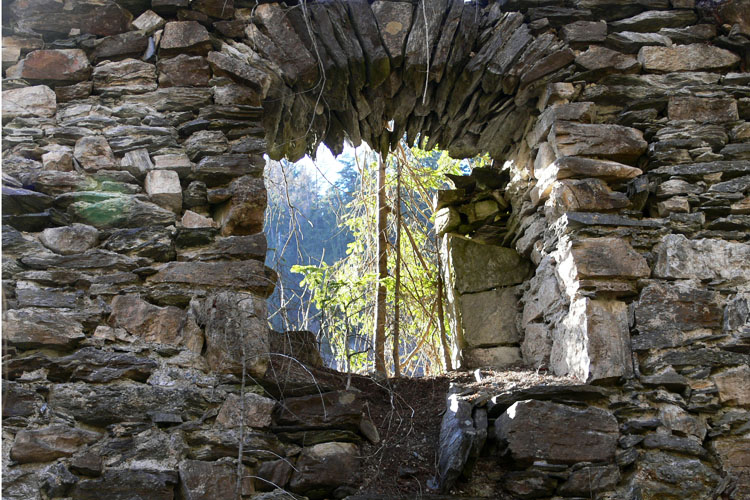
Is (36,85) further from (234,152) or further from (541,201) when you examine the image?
(541,201)

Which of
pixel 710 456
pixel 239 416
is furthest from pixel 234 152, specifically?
pixel 710 456

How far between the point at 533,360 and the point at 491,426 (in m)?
0.67

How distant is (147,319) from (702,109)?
260 centimetres

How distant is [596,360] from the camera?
2783 mm

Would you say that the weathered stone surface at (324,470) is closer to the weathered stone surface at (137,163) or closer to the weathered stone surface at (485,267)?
the weathered stone surface at (137,163)

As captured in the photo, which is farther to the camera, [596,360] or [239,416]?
[596,360]

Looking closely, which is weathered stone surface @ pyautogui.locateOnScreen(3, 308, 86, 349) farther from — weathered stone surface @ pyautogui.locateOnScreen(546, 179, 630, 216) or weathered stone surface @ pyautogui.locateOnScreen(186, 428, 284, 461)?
weathered stone surface @ pyautogui.locateOnScreen(546, 179, 630, 216)

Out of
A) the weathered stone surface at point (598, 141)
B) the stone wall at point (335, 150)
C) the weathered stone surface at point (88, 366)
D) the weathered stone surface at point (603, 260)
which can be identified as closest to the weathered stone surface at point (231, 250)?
the stone wall at point (335, 150)

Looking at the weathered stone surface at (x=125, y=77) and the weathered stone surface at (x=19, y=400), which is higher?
the weathered stone surface at (x=125, y=77)

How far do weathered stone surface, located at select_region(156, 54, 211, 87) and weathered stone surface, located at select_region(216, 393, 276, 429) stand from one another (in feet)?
4.65

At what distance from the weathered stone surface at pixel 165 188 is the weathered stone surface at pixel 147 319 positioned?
0.44m

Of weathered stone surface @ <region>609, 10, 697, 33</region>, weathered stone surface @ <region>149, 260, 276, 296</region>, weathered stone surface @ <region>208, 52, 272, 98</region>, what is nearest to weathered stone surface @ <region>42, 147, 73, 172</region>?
weathered stone surface @ <region>149, 260, 276, 296</region>

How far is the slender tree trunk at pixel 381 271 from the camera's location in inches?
174

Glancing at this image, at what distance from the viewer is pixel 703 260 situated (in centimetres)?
300
